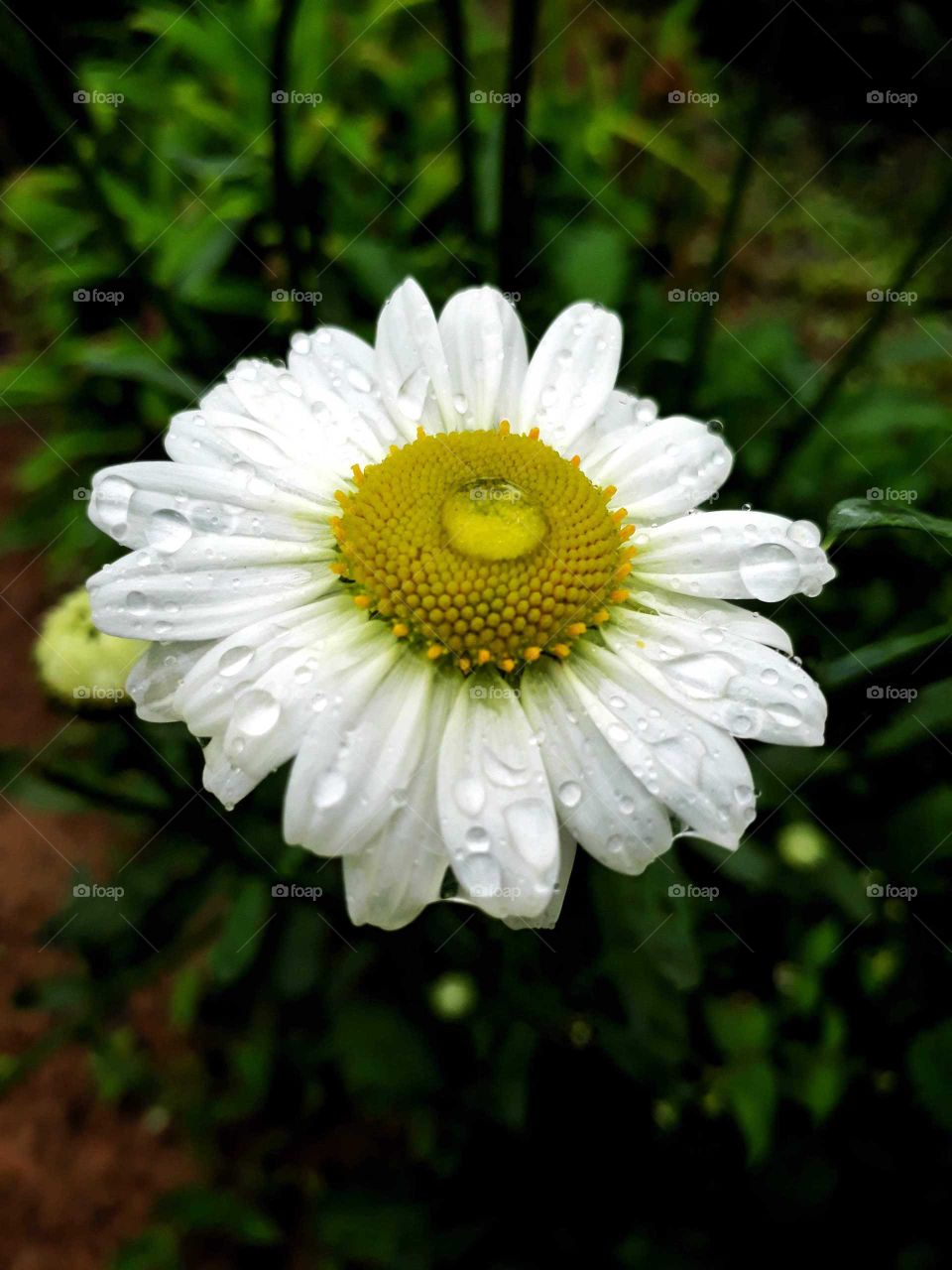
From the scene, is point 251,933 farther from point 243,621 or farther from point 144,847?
point 243,621

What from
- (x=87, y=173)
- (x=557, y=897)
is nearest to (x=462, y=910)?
(x=557, y=897)

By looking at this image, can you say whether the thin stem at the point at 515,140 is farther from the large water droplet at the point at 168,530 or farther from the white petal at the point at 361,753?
the white petal at the point at 361,753

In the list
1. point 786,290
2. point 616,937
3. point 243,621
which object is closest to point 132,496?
point 243,621

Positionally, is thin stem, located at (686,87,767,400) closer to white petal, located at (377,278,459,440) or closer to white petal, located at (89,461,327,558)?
white petal, located at (377,278,459,440)

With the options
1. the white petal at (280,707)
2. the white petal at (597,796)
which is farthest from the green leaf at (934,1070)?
the white petal at (280,707)

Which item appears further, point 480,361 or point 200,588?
point 480,361

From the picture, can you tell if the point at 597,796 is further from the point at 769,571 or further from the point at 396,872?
the point at 769,571

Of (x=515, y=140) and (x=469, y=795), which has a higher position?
(x=515, y=140)
